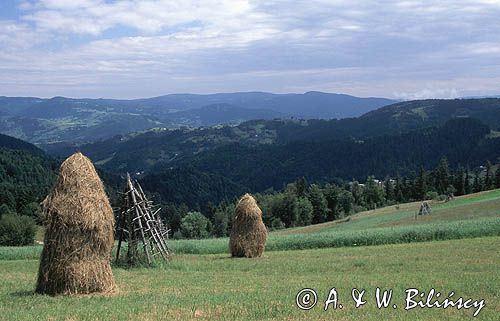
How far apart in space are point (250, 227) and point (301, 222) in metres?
86.0

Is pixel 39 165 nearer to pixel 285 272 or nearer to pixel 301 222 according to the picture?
pixel 301 222

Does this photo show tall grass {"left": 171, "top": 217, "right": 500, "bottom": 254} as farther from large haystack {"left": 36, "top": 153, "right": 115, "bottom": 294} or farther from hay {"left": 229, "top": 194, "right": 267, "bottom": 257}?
large haystack {"left": 36, "top": 153, "right": 115, "bottom": 294}

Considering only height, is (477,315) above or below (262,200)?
above

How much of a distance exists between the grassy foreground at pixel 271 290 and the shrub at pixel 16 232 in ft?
186

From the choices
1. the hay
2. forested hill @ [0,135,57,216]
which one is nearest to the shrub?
forested hill @ [0,135,57,216]

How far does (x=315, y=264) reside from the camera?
2419 centimetres

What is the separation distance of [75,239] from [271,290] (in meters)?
6.22

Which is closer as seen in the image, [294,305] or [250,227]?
[294,305]

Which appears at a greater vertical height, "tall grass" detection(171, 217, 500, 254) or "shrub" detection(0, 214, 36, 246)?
"tall grass" detection(171, 217, 500, 254)

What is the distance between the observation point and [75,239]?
49.5 feet

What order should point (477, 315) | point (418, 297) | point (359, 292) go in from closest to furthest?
point (477, 315) → point (418, 297) → point (359, 292)

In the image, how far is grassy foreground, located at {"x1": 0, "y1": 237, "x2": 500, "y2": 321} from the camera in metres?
11.6

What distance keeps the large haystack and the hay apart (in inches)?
605

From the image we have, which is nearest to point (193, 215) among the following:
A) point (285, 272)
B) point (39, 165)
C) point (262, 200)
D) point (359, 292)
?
point (262, 200)
